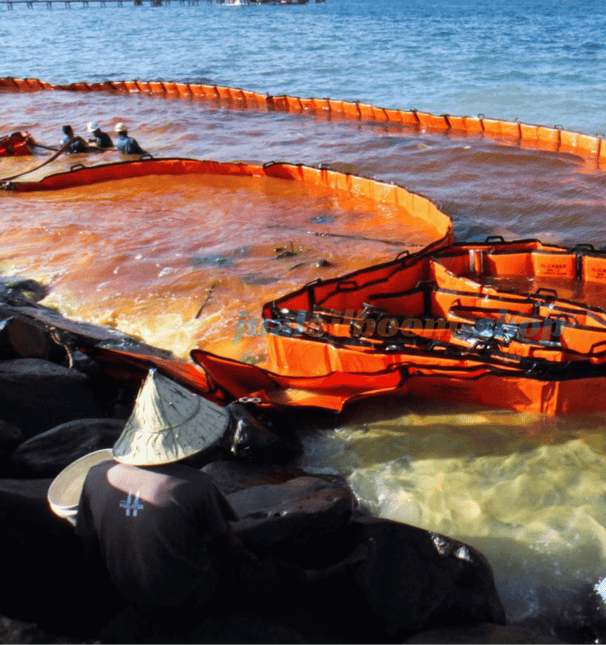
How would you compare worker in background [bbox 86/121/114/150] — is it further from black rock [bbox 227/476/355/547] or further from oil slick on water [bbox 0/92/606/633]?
black rock [bbox 227/476/355/547]

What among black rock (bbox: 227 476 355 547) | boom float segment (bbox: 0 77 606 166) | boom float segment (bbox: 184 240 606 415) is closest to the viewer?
black rock (bbox: 227 476 355 547)

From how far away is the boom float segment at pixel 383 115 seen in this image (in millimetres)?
15664

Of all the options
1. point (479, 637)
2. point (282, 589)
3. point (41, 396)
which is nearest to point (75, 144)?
point (41, 396)

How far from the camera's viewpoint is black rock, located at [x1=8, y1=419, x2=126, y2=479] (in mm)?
4438

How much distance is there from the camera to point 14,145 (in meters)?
17.9

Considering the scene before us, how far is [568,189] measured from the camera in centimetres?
1316

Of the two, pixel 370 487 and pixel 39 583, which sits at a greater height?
pixel 39 583

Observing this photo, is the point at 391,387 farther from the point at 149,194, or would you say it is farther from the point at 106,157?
the point at 106,157

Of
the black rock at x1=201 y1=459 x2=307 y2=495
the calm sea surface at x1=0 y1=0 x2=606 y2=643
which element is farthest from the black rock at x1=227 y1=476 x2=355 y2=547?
the calm sea surface at x1=0 y1=0 x2=606 y2=643

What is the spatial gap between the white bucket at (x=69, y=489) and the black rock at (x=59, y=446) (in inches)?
27.8

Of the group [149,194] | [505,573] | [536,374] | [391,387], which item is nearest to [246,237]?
[149,194]

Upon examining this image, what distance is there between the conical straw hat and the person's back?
58 mm

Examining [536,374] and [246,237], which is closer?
[536,374]

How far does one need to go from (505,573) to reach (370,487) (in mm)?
1299
